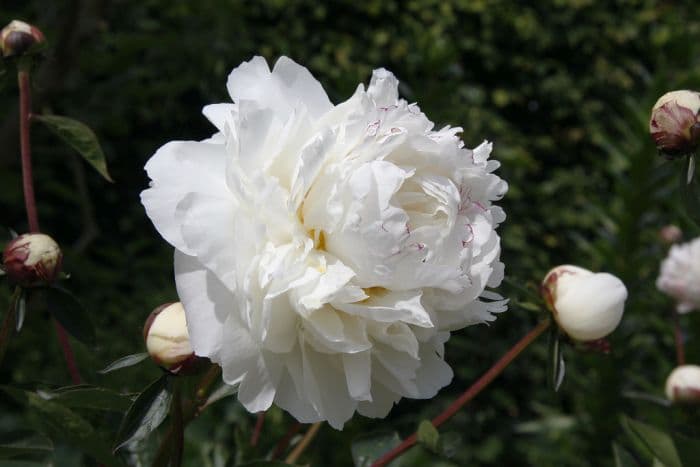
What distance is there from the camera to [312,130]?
1.97 feet

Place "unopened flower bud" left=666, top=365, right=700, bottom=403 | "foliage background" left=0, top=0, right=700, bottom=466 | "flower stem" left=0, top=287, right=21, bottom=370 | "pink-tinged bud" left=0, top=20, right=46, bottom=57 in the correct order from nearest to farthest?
"flower stem" left=0, top=287, right=21, bottom=370
"pink-tinged bud" left=0, top=20, right=46, bottom=57
"unopened flower bud" left=666, top=365, right=700, bottom=403
"foliage background" left=0, top=0, right=700, bottom=466

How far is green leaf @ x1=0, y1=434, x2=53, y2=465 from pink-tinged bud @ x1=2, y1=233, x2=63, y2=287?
0.12m

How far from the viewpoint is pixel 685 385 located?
3.27ft

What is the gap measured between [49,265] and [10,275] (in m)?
0.03

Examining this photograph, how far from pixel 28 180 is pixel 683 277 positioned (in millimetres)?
1195

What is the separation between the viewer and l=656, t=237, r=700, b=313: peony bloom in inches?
58.3

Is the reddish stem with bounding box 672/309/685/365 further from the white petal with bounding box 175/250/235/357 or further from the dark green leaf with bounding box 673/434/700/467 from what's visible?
the white petal with bounding box 175/250/235/357

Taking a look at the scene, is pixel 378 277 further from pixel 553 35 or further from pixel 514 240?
pixel 553 35

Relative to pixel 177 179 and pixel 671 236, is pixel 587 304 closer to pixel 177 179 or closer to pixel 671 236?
pixel 177 179

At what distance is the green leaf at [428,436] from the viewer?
2.09 feet

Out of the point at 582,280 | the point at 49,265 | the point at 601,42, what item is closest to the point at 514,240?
the point at 601,42

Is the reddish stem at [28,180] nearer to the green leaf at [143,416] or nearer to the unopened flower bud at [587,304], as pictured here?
the green leaf at [143,416]

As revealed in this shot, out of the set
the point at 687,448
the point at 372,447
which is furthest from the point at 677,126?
the point at 372,447

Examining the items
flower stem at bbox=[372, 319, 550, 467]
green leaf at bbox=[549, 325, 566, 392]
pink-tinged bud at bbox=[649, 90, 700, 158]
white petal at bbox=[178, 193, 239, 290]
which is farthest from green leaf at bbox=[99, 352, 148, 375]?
pink-tinged bud at bbox=[649, 90, 700, 158]
